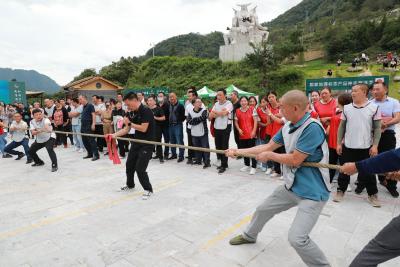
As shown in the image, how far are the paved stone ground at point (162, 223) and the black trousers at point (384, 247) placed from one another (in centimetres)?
108

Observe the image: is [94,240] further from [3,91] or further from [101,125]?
[3,91]

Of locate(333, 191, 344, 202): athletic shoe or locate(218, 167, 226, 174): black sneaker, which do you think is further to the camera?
locate(218, 167, 226, 174): black sneaker

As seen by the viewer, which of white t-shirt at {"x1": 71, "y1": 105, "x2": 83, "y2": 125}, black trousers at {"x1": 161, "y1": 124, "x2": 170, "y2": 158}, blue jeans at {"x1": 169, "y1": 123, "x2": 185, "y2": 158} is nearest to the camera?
blue jeans at {"x1": 169, "y1": 123, "x2": 185, "y2": 158}

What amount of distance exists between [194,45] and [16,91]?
72441mm

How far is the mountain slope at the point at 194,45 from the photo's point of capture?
80000 mm

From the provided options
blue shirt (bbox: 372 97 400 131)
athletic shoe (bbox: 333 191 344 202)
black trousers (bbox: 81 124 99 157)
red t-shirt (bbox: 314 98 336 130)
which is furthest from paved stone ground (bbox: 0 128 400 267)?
black trousers (bbox: 81 124 99 157)

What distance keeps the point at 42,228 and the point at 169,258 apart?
7.10ft

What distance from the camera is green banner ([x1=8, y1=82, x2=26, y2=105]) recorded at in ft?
63.0

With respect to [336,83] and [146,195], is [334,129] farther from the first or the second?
[336,83]

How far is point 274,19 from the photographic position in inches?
4668

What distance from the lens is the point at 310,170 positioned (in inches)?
108

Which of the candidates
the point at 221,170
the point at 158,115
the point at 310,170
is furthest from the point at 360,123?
the point at 158,115

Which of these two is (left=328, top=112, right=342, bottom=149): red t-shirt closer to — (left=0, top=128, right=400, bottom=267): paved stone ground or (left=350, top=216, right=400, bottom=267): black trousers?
Result: (left=0, top=128, right=400, bottom=267): paved stone ground

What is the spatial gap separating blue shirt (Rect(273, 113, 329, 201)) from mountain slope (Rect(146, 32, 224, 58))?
7494 centimetres
